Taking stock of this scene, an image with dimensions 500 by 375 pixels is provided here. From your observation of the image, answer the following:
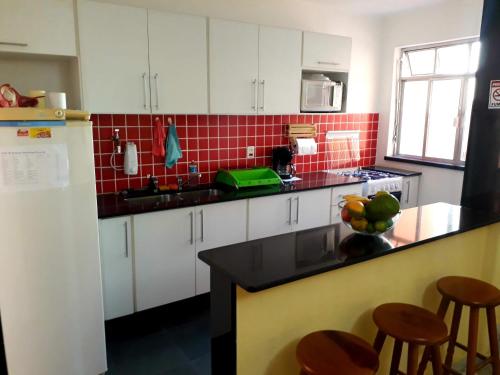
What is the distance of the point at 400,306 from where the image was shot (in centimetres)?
167

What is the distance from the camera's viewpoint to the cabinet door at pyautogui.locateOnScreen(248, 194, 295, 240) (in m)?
3.09

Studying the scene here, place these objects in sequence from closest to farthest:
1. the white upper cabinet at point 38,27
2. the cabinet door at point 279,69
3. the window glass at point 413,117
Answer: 1. the white upper cabinet at point 38,27
2. the cabinet door at point 279,69
3. the window glass at point 413,117

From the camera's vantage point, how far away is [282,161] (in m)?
3.71

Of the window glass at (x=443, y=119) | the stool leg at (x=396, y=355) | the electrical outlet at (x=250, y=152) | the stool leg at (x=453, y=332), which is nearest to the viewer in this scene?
the stool leg at (x=396, y=355)

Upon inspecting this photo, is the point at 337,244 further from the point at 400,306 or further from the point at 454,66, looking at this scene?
the point at 454,66

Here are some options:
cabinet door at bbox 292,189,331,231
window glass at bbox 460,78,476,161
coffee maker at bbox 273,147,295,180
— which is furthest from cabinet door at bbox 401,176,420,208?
coffee maker at bbox 273,147,295,180

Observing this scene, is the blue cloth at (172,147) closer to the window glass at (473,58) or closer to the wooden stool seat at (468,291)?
the wooden stool seat at (468,291)

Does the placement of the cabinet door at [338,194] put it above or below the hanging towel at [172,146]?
below

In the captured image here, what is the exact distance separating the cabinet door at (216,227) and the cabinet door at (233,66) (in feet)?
2.49

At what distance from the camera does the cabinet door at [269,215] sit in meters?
3.09

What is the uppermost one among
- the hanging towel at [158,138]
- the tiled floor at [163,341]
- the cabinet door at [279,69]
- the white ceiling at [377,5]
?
the white ceiling at [377,5]

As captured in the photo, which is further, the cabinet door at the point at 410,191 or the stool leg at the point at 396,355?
the cabinet door at the point at 410,191

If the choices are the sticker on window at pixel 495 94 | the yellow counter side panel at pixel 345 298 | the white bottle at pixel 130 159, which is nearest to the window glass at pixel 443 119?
the sticker on window at pixel 495 94

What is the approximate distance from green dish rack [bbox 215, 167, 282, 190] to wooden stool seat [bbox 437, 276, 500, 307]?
170 cm
